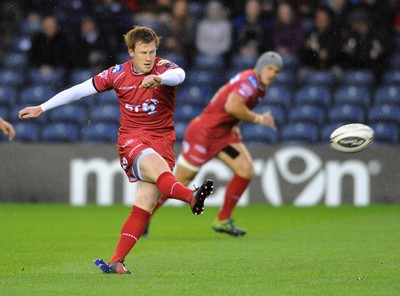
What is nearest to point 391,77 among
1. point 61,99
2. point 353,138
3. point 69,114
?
point 69,114

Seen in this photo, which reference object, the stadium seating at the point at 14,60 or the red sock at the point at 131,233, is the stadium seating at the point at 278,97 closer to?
the stadium seating at the point at 14,60

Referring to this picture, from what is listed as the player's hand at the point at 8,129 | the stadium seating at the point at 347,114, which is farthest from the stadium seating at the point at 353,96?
the player's hand at the point at 8,129

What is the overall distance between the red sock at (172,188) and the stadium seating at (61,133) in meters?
9.78

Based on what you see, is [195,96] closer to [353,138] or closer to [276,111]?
[276,111]

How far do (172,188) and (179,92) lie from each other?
10.8 m

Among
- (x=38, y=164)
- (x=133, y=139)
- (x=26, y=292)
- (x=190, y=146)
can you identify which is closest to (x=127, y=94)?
(x=133, y=139)

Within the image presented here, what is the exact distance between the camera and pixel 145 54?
831 cm

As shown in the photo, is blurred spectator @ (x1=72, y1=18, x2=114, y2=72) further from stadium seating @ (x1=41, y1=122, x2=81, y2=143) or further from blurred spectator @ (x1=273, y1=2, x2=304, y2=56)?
Result: blurred spectator @ (x1=273, y1=2, x2=304, y2=56)

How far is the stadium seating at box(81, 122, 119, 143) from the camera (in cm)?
1775

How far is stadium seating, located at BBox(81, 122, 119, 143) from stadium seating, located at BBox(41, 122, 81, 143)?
6.1 inches

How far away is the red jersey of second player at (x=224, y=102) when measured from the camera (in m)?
12.6

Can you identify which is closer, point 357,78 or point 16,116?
point 16,116

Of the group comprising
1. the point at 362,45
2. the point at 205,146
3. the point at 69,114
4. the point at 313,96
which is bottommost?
the point at 205,146

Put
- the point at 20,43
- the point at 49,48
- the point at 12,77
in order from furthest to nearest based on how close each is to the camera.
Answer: the point at 20,43, the point at 12,77, the point at 49,48
